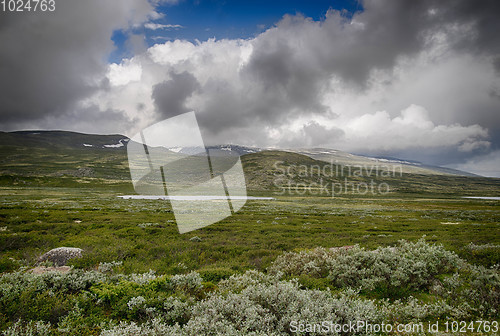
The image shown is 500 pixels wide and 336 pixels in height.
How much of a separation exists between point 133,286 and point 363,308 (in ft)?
22.5

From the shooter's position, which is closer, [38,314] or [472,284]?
[38,314]

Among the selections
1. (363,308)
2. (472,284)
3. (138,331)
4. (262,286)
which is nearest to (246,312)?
(262,286)

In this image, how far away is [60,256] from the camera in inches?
491

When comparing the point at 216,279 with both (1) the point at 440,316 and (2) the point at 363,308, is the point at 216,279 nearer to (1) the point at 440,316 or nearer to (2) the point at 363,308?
(2) the point at 363,308

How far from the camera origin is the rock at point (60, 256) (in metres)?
12.0

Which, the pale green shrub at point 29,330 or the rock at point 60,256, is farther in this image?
the rock at point 60,256

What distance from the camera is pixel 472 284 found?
7.16 metres

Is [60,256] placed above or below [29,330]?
below

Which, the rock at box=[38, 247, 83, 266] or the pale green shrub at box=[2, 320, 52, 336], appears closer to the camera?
the pale green shrub at box=[2, 320, 52, 336]

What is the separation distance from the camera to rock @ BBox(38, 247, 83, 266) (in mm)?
11992

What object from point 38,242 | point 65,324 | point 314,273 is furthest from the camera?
point 38,242

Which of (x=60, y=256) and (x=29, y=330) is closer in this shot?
(x=29, y=330)

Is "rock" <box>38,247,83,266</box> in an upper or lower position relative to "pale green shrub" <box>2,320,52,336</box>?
lower

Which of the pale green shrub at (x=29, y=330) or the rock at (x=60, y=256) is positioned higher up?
the pale green shrub at (x=29, y=330)
